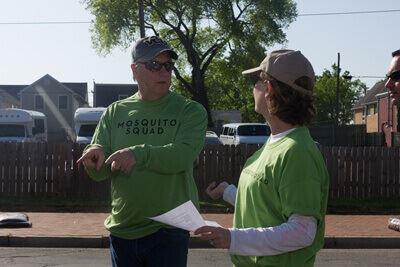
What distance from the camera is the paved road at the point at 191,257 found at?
906 cm

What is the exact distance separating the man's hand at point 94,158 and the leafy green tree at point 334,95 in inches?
2902

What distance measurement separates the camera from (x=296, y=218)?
2461 mm

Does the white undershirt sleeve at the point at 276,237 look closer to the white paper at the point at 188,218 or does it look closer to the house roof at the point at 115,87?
the white paper at the point at 188,218

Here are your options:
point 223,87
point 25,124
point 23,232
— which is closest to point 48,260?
point 23,232

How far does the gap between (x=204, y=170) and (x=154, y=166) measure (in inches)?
469

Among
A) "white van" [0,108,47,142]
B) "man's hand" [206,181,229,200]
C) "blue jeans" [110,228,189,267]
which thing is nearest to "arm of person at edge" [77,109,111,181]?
"blue jeans" [110,228,189,267]

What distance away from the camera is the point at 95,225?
11.8 metres

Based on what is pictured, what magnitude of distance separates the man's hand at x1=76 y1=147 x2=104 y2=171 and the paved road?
577cm

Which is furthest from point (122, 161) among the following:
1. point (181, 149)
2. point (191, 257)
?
point (191, 257)

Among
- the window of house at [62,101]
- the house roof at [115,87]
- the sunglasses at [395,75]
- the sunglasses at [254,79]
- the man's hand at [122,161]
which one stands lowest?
the man's hand at [122,161]

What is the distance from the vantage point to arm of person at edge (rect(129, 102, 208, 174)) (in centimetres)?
325

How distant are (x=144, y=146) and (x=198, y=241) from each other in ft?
24.7

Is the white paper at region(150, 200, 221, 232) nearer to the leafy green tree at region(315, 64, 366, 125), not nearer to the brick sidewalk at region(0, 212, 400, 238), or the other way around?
the brick sidewalk at region(0, 212, 400, 238)

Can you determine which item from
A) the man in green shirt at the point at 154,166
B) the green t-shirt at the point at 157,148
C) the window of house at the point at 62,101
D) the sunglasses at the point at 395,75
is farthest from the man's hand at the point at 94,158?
the window of house at the point at 62,101
